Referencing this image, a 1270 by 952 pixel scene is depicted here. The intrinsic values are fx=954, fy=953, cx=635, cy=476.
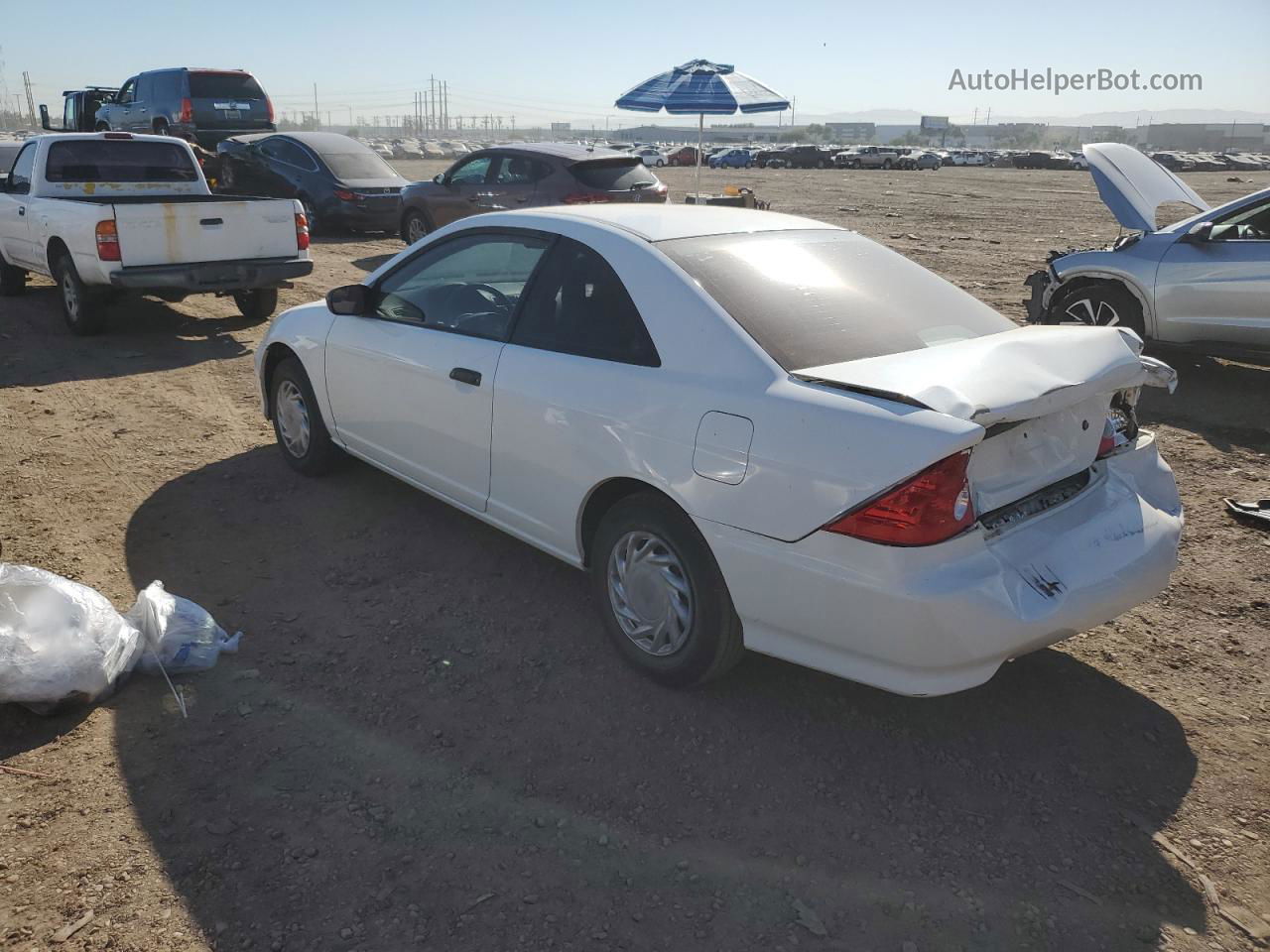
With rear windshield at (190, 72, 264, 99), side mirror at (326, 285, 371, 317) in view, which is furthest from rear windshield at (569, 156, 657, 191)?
rear windshield at (190, 72, 264, 99)

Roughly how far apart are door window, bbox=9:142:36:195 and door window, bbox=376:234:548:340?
7.04 metres

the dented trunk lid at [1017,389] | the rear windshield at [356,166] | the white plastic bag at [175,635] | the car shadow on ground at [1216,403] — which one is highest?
the rear windshield at [356,166]

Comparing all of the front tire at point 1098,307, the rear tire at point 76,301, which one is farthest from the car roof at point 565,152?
the front tire at point 1098,307

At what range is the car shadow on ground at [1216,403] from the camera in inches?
252

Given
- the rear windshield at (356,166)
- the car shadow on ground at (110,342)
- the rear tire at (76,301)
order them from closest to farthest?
the car shadow on ground at (110,342) → the rear tire at (76,301) → the rear windshield at (356,166)

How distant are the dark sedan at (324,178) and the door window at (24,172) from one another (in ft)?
19.3

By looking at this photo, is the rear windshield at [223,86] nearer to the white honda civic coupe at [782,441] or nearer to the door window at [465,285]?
the door window at [465,285]

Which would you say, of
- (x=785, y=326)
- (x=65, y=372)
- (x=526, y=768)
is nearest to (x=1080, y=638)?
(x=785, y=326)

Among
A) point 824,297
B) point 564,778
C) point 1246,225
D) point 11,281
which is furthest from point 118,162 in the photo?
point 1246,225

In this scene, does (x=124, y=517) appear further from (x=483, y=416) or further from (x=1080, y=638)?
(x=1080, y=638)

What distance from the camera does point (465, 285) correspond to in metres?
4.36

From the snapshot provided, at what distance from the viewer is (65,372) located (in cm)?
775

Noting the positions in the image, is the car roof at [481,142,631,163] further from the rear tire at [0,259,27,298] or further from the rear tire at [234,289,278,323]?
the rear tire at [0,259,27,298]

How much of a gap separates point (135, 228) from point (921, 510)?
7.72m
